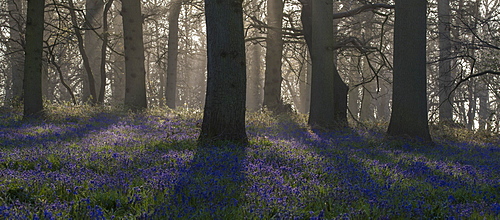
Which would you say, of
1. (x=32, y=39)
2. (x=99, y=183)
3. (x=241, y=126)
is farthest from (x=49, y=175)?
(x=32, y=39)

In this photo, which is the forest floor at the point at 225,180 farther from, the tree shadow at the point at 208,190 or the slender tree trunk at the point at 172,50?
the slender tree trunk at the point at 172,50

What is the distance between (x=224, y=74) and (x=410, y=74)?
204 inches

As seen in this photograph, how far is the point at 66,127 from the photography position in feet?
34.5

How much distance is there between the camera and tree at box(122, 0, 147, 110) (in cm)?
1619

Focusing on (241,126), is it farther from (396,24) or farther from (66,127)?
(396,24)

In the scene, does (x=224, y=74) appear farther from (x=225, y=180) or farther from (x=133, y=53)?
(x=133, y=53)

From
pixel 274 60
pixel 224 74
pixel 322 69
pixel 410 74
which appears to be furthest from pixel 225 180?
pixel 274 60

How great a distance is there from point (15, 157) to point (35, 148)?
0.94 m

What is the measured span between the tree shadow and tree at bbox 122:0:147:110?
33.2ft

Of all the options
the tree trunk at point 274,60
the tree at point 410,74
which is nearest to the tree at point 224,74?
the tree at point 410,74

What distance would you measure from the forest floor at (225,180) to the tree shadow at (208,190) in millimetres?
13

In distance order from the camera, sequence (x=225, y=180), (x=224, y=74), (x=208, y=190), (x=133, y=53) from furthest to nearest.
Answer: (x=133, y=53) < (x=224, y=74) < (x=225, y=180) < (x=208, y=190)

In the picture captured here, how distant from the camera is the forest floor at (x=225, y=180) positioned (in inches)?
160

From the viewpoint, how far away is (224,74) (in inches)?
333
